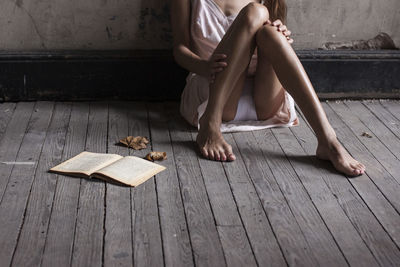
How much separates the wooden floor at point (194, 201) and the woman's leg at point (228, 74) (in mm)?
79

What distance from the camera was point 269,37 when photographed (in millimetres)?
2648

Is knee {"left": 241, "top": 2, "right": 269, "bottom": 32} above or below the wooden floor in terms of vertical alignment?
above

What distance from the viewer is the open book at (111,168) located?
237 centimetres

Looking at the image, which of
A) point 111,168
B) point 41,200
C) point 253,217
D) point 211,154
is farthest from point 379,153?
point 41,200

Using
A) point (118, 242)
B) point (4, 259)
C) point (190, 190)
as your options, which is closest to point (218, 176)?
point (190, 190)

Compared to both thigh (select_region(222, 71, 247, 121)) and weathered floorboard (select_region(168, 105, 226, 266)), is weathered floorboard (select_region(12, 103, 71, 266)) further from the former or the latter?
thigh (select_region(222, 71, 247, 121))

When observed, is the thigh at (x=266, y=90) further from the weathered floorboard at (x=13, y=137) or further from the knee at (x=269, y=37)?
the weathered floorboard at (x=13, y=137)

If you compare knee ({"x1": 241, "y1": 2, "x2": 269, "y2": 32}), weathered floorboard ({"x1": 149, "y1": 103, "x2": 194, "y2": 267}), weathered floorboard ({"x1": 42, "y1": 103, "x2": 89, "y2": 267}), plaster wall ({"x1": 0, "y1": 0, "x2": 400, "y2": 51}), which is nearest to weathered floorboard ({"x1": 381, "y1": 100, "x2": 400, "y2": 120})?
plaster wall ({"x1": 0, "y1": 0, "x2": 400, "y2": 51})

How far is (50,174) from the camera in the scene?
7.95 ft

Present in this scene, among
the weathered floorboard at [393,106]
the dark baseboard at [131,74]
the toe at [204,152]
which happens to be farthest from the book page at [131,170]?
the weathered floorboard at [393,106]

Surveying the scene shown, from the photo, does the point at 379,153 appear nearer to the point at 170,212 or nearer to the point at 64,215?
the point at 170,212

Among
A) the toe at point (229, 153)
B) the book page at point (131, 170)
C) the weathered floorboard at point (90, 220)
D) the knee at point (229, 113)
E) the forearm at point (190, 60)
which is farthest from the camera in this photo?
the knee at point (229, 113)

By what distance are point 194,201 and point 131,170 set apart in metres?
0.34

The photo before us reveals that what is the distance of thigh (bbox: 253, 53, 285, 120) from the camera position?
9.20 ft
